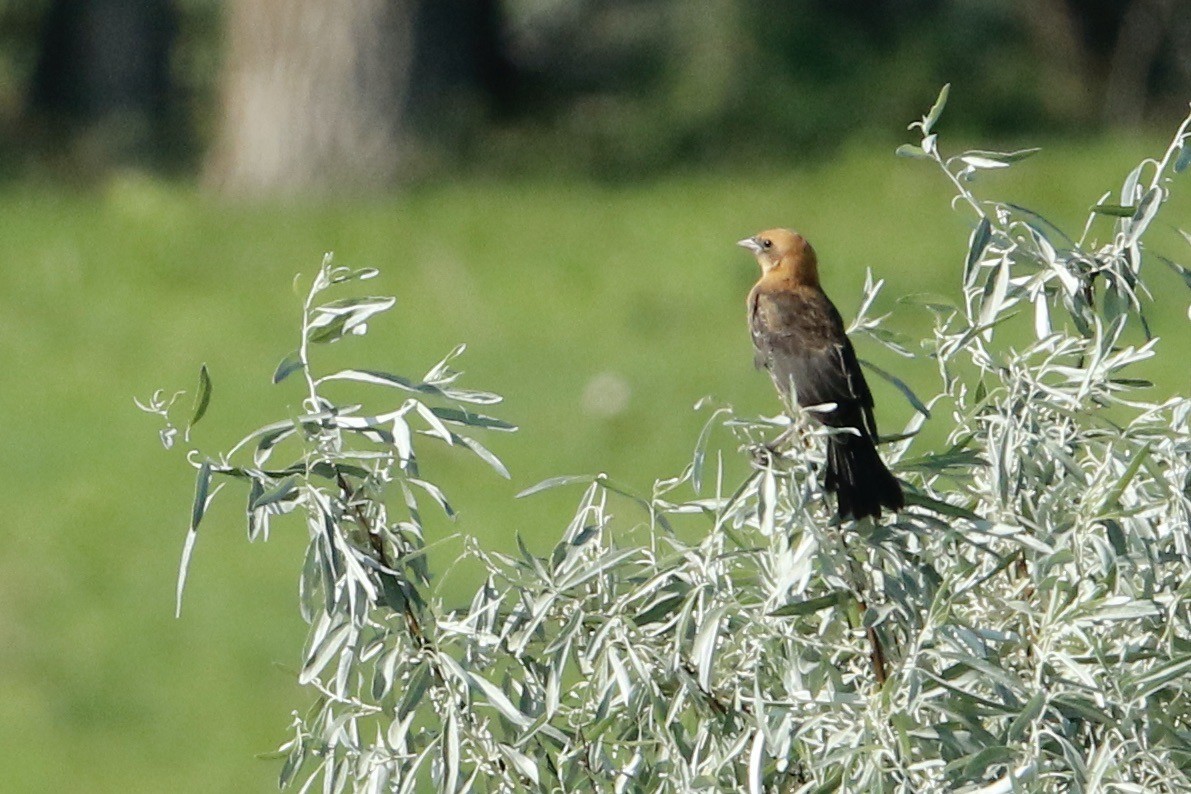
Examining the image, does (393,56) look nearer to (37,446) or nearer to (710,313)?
(710,313)

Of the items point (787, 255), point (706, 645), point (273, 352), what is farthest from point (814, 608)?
point (273, 352)

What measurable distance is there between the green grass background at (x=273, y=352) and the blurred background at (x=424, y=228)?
0.02 metres

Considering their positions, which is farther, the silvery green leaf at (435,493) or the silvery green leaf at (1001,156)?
the silvery green leaf at (1001,156)

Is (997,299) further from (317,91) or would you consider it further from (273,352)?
(317,91)

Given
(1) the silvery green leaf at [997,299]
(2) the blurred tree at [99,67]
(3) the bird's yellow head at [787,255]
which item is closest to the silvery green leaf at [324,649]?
(1) the silvery green leaf at [997,299]

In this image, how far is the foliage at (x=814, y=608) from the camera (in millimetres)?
2539

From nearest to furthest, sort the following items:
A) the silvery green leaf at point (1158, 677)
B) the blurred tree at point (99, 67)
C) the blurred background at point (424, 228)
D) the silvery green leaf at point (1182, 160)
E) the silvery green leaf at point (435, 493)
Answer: the silvery green leaf at point (1158, 677)
the silvery green leaf at point (435, 493)
the silvery green leaf at point (1182, 160)
the blurred background at point (424, 228)
the blurred tree at point (99, 67)

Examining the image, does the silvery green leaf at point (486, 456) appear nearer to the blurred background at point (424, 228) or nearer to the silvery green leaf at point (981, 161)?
the silvery green leaf at point (981, 161)

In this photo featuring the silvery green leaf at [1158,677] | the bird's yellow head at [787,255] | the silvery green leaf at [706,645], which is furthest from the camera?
the bird's yellow head at [787,255]

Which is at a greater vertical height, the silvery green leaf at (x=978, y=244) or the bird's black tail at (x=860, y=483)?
the silvery green leaf at (x=978, y=244)

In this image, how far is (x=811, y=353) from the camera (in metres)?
3.92

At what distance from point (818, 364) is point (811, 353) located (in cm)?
5

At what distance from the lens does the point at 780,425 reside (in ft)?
9.23

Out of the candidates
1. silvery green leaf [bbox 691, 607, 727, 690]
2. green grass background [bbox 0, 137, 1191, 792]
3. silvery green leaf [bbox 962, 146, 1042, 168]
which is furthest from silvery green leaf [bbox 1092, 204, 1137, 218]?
green grass background [bbox 0, 137, 1191, 792]
